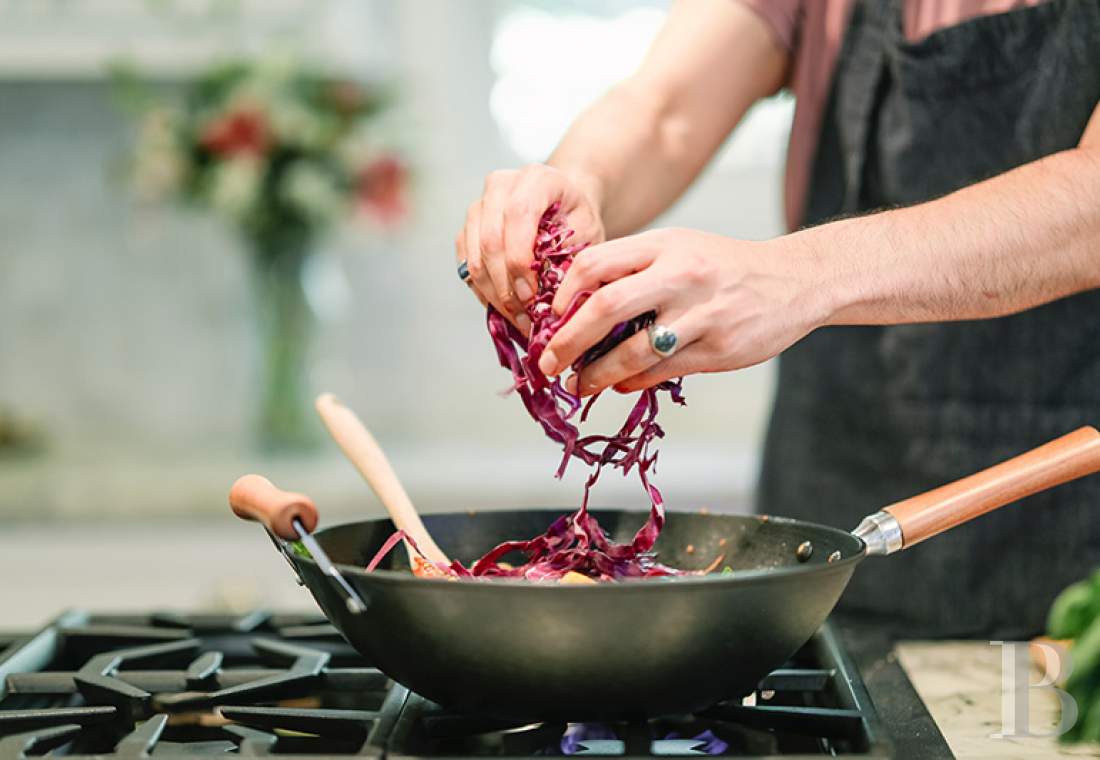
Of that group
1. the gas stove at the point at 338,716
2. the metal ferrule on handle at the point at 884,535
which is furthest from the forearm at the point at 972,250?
the gas stove at the point at 338,716

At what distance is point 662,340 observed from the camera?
0.83 m

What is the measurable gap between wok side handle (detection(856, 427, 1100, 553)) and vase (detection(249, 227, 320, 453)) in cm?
192

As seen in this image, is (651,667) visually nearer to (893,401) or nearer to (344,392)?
(893,401)

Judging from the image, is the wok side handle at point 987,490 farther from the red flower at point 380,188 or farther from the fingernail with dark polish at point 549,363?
the red flower at point 380,188

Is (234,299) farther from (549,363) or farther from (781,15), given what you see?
(549,363)

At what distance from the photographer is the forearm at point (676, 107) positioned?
4.63 feet

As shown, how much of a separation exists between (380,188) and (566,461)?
5.65ft

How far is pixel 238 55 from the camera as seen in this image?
2592 millimetres

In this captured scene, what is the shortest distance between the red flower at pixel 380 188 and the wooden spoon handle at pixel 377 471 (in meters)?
1.53

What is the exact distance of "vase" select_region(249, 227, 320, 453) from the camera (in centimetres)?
264

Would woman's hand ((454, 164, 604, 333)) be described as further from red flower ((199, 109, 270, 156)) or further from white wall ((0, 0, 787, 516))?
white wall ((0, 0, 787, 516))

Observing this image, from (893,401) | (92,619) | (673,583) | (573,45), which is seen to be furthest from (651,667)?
(573,45)

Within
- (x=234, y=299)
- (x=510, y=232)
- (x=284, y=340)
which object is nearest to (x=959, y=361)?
(x=510, y=232)

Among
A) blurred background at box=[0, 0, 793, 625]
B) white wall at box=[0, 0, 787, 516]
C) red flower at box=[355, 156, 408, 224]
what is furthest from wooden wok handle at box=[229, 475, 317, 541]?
white wall at box=[0, 0, 787, 516]
